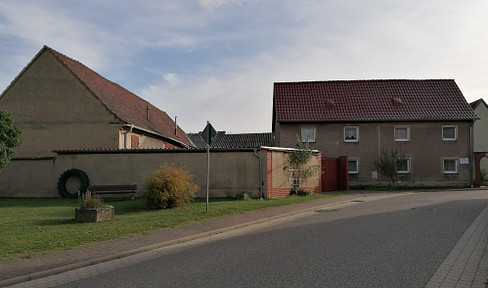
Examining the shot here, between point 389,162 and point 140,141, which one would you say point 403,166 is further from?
point 140,141

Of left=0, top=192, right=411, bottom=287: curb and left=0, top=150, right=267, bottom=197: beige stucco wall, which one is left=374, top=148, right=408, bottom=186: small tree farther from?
left=0, top=192, right=411, bottom=287: curb

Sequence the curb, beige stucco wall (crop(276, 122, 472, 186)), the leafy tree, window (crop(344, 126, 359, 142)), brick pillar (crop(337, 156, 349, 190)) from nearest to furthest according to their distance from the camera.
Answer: the curb → the leafy tree → brick pillar (crop(337, 156, 349, 190)) → beige stucco wall (crop(276, 122, 472, 186)) → window (crop(344, 126, 359, 142))

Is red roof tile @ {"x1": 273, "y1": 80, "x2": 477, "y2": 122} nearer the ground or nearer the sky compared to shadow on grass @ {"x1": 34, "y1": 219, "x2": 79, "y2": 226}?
nearer the sky

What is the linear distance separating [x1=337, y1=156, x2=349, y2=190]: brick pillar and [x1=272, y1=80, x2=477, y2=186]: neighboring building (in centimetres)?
413

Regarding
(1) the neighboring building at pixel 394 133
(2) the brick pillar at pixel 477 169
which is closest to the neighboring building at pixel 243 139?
(1) the neighboring building at pixel 394 133

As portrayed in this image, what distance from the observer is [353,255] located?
7.63m

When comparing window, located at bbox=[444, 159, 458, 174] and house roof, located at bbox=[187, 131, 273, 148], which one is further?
house roof, located at bbox=[187, 131, 273, 148]

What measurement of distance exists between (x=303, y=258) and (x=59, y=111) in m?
21.9

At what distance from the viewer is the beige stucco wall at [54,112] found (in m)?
24.8

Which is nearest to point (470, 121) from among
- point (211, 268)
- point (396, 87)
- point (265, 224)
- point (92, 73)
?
point (396, 87)

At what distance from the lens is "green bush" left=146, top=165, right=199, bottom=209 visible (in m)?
14.8

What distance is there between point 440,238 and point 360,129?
23808 millimetres

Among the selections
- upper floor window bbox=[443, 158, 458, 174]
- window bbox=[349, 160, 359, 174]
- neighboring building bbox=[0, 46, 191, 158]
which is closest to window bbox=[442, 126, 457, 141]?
upper floor window bbox=[443, 158, 458, 174]

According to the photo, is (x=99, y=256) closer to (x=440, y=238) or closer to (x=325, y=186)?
(x=440, y=238)
